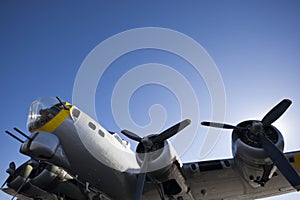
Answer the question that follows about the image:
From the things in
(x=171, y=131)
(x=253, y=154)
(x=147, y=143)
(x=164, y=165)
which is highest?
(x=171, y=131)

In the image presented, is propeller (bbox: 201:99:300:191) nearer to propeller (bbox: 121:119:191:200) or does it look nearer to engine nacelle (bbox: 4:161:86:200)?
propeller (bbox: 121:119:191:200)

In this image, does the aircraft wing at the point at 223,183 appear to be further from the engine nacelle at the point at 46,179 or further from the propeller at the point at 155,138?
the engine nacelle at the point at 46,179

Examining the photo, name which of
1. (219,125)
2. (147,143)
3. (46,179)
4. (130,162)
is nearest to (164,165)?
(147,143)

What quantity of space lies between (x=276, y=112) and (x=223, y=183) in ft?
13.3

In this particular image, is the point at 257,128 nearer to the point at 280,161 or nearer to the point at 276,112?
the point at 276,112

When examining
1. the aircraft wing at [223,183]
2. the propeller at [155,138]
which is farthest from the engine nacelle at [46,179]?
the propeller at [155,138]

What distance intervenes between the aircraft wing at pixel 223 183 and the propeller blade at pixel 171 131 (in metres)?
1.76

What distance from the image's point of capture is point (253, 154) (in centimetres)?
953

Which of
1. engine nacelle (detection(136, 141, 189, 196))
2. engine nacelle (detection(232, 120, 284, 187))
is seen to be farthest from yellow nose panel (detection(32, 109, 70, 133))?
engine nacelle (detection(232, 120, 284, 187))

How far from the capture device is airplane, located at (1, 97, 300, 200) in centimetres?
886

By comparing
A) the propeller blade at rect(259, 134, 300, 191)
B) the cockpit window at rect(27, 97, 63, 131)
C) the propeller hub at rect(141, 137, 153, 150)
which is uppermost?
the cockpit window at rect(27, 97, 63, 131)

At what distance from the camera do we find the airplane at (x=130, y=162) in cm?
886

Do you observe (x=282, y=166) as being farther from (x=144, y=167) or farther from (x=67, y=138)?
(x=67, y=138)

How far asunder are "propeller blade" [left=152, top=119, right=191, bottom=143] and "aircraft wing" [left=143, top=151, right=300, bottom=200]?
176 cm
